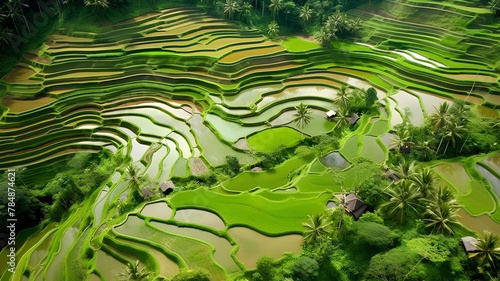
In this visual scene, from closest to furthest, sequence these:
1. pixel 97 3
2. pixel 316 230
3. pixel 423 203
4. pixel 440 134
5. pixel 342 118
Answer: pixel 316 230 < pixel 423 203 < pixel 440 134 < pixel 342 118 < pixel 97 3

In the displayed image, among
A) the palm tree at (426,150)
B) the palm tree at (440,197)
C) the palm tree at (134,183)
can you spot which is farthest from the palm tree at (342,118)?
the palm tree at (134,183)

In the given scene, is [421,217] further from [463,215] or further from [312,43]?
[312,43]

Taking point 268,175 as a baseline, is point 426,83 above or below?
above

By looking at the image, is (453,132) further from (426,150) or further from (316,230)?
(316,230)

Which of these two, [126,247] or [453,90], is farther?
[453,90]

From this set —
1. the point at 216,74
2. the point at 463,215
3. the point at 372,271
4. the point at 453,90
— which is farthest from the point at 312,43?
the point at 372,271

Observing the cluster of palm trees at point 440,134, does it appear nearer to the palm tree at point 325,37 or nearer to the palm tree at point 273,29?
the palm tree at point 325,37

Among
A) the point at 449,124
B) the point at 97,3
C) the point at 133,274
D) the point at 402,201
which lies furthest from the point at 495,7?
the point at 97,3
